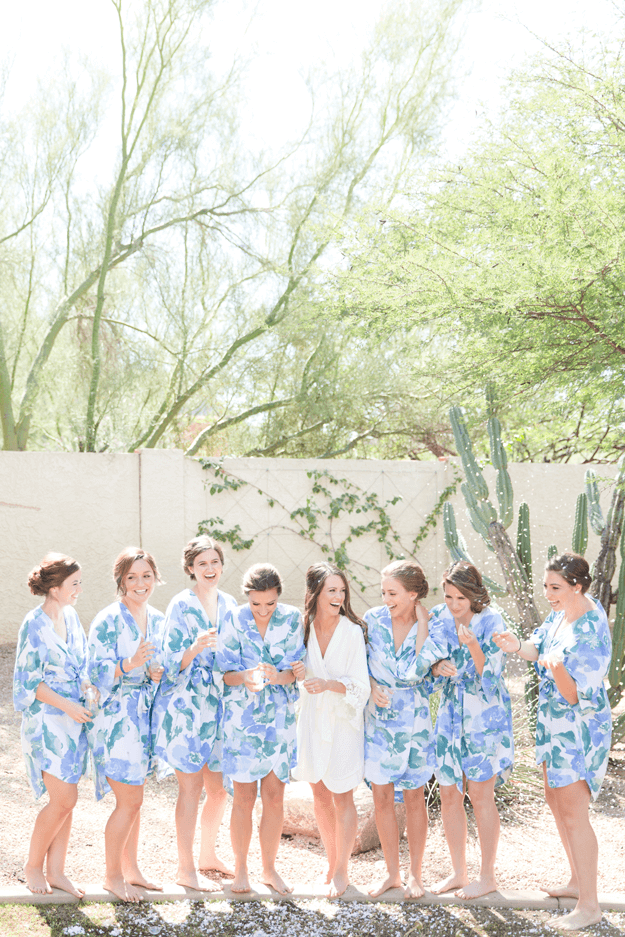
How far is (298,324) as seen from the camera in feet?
30.1

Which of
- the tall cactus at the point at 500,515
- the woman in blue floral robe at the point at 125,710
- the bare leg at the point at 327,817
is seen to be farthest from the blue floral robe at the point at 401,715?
the tall cactus at the point at 500,515

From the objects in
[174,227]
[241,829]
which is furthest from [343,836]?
[174,227]

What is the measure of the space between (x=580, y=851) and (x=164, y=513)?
5382mm

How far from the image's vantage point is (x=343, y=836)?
3365 mm

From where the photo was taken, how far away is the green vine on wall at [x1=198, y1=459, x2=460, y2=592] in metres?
8.05

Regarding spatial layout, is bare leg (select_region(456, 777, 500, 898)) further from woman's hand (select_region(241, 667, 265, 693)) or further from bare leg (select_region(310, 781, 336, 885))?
woman's hand (select_region(241, 667, 265, 693))

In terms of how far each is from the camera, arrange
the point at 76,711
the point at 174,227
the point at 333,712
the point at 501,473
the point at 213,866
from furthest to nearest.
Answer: the point at 174,227 < the point at 501,473 < the point at 213,866 < the point at 333,712 < the point at 76,711

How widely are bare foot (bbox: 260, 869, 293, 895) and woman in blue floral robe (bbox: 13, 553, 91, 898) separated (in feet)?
2.36

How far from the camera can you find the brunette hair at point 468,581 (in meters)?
3.42

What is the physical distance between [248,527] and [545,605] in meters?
3.19

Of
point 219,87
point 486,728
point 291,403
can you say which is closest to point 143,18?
point 219,87

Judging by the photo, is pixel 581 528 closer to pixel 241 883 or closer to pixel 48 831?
pixel 241 883

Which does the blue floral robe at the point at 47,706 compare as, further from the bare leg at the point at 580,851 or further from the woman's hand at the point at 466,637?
the bare leg at the point at 580,851

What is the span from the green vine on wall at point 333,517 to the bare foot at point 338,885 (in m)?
4.81
